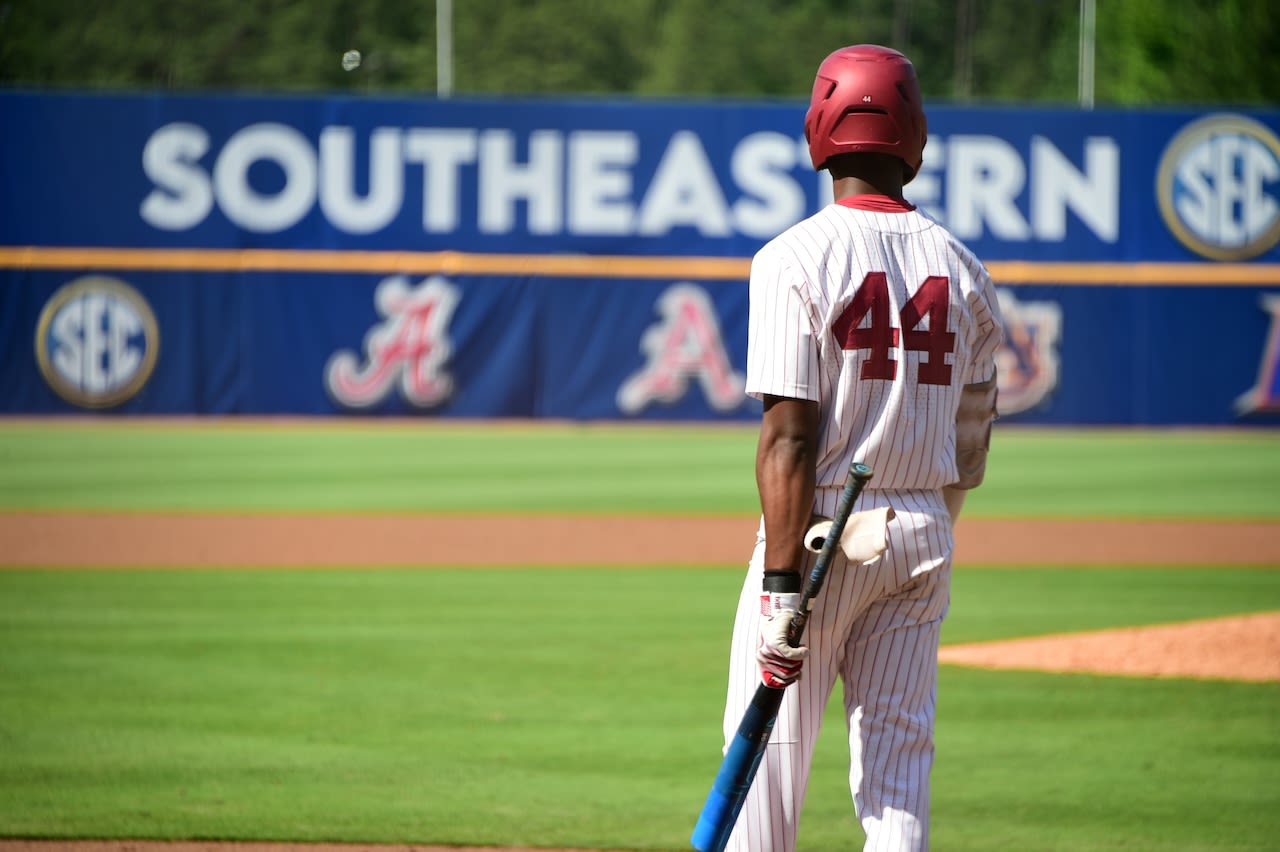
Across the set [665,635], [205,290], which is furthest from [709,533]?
[205,290]

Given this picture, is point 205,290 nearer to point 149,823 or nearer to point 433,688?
point 433,688

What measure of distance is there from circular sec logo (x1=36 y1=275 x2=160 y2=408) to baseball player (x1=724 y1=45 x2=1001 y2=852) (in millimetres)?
20126

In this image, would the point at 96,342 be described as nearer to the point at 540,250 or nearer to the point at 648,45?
the point at 540,250

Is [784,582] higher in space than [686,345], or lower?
lower

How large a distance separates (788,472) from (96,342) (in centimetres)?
2053

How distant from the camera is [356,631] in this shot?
866 centimetres

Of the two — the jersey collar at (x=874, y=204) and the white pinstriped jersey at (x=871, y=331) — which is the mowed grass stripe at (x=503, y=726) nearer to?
the white pinstriped jersey at (x=871, y=331)

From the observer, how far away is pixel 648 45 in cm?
6406

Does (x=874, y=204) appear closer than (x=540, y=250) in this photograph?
Yes

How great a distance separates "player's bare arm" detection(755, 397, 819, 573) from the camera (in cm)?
302

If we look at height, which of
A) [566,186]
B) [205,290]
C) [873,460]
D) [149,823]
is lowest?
[149,823]

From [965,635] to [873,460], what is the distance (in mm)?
5854

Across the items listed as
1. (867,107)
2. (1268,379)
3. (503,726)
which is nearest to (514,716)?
(503,726)

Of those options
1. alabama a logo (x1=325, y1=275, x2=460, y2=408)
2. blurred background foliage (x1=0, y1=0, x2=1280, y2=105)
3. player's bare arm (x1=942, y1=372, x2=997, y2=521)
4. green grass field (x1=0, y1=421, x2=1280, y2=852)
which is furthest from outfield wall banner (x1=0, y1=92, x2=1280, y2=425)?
blurred background foliage (x1=0, y1=0, x2=1280, y2=105)
